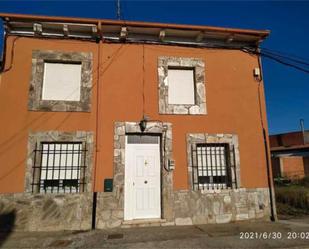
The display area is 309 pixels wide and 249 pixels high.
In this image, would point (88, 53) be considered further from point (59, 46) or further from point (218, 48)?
point (218, 48)

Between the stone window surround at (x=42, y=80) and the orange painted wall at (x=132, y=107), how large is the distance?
0.44 ft

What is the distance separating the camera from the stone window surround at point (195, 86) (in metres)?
6.88

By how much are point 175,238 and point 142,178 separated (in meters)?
1.83

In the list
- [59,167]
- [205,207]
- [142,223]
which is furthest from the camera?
[205,207]

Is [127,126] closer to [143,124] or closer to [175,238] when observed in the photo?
[143,124]

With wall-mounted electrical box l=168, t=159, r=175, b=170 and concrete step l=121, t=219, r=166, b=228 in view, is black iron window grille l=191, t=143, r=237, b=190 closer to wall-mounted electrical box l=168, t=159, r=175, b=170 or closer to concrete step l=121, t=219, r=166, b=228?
wall-mounted electrical box l=168, t=159, r=175, b=170

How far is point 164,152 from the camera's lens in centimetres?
664

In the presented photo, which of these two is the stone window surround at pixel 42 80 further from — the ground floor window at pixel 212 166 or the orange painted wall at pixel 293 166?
the orange painted wall at pixel 293 166

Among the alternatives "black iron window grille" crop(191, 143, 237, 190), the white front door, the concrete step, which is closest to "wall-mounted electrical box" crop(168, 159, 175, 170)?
the white front door

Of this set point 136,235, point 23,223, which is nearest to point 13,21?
point 23,223

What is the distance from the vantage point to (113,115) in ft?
21.8

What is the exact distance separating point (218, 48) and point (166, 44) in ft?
5.07

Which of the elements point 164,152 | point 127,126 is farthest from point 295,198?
point 127,126

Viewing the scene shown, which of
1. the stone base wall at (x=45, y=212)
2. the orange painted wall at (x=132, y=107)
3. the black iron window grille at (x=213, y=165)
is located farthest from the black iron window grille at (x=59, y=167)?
the black iron window grille at (x=213, y=165)
